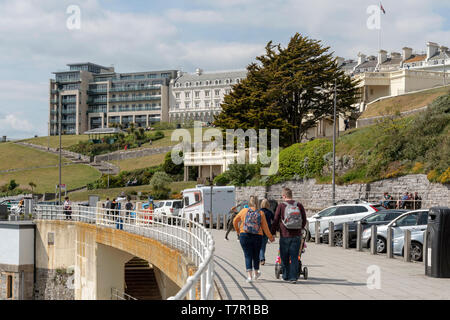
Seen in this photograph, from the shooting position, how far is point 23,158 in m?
108

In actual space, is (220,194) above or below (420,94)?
below

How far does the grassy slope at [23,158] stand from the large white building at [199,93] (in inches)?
1316

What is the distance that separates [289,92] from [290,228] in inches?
1562

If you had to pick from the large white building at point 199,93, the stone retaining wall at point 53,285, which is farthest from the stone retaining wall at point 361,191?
the large white building at point 199,93

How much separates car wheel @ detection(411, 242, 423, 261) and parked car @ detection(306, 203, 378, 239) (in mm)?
5654

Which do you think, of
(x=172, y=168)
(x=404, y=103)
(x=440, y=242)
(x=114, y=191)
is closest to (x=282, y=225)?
(x=440, y=242)

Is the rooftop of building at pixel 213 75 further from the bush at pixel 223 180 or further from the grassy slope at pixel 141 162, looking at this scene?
the bush at pixel 223 180

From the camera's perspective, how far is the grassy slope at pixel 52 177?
8429cm

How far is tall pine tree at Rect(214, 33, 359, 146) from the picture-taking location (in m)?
49.6

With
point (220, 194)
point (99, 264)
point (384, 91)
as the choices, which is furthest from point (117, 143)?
point (99, 264)

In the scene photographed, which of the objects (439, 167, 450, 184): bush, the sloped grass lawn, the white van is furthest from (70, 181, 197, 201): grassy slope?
the sloped grass lawn
